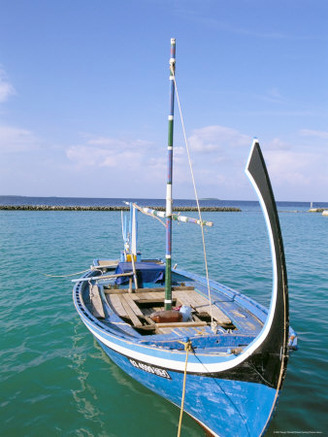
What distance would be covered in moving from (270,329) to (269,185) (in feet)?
7.46

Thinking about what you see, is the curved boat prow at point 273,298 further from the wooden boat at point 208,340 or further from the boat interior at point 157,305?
the boat interior at point 157,305

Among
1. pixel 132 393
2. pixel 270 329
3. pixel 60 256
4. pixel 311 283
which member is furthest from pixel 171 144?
pixel 60 256

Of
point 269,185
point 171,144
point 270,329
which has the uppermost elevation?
point 171,144

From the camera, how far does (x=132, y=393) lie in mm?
8852

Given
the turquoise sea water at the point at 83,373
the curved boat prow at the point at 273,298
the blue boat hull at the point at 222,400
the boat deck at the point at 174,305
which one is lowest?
the turquoise sea water at the point at 83,373

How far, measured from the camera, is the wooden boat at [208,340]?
521cm

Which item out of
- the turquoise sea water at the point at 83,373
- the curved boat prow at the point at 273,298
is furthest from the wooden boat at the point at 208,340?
the turquoise sea water at the point at 83,373

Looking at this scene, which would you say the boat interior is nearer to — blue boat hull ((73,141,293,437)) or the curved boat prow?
blue boat hull ((73,141,293,437))

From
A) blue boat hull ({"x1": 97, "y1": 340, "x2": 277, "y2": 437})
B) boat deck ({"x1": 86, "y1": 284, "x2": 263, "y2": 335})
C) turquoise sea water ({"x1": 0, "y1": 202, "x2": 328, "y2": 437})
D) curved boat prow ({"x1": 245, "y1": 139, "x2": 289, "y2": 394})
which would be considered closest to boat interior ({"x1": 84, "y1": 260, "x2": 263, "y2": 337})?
boat deck ({"x1": 86, "y1": 284, "x2": 263, "y2": 335})

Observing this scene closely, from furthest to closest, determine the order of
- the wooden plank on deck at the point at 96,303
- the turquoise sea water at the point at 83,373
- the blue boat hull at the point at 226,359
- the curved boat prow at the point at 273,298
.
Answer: the wooden plank on deck at the point at 96,303 → the turquoise sea water at the point at 83,373 → the blue boat hull at the point at 226,359 → the curved boat prow at the point at 273,298

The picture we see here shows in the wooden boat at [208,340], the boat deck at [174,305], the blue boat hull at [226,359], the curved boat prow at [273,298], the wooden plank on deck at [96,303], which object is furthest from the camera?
the wooden plank on deck at [96,303]

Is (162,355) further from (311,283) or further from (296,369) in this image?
(311,283)

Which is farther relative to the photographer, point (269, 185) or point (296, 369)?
point (296, 369)

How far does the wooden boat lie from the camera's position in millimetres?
5215
